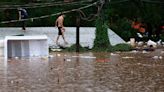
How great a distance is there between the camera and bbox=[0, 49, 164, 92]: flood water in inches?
541

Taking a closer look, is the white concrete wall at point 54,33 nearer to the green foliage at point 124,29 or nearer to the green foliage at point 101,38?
the green foliage at point 124,29

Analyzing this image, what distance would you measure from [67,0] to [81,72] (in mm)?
18827

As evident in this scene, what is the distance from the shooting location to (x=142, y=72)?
17344 mm

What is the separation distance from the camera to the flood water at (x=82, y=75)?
45.1ft

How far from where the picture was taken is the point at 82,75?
16438mm

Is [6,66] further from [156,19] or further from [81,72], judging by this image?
A: [156,19]

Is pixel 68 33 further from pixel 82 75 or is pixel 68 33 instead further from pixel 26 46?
pixel 82 75

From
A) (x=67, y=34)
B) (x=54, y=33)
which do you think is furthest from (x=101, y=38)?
(x=54, y=33)

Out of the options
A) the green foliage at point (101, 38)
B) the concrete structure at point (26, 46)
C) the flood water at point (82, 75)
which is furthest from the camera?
the green foliage at point (101, 38)

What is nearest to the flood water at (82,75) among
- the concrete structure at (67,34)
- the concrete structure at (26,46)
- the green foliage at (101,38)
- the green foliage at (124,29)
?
the concrete structure at (26,46)

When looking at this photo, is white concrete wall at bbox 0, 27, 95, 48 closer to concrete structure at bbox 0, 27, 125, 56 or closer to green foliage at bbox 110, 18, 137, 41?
concrete structure at bbox 0, 27, 125, 56

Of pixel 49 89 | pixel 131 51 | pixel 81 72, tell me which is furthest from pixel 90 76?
pixel 131 51

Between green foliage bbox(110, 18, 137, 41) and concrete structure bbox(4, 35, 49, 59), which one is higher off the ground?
green foliage bbox(110, 18, 137, 41)

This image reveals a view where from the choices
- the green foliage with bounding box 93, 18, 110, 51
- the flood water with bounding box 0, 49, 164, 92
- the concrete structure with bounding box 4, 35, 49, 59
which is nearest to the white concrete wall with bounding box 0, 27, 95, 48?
the green foliage with bounding box 93, 18, 110, 51
